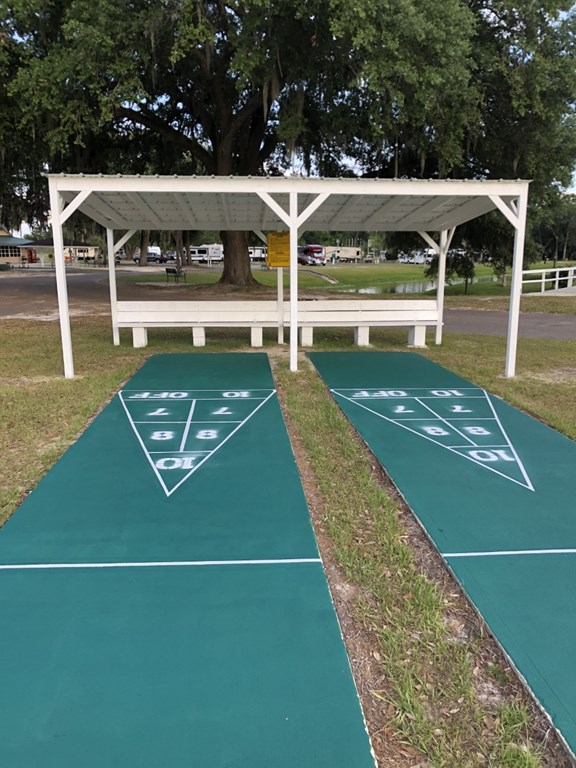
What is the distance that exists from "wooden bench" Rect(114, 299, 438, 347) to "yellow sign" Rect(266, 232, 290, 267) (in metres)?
0.86

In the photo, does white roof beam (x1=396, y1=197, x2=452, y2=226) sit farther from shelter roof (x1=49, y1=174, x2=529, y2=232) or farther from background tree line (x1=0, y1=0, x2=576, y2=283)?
background tree line (x1=0, y1=0, x2=576, y2=283)

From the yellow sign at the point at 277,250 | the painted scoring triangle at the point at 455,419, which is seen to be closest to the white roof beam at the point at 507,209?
the painted scoring triangle at the point at 455,419

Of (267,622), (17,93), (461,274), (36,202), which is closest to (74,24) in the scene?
(17,93)

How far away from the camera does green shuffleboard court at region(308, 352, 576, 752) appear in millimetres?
2668

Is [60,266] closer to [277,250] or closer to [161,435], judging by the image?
[161,435]

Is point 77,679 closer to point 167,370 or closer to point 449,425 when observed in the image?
point 449,425

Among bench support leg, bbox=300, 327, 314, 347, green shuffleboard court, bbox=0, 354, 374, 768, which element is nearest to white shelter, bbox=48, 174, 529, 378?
bench support leg, bbox=300, 327, 314, 347

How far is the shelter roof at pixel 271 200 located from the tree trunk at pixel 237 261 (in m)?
12.0

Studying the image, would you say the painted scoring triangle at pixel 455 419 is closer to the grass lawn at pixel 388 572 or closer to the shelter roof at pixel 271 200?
the grass lawn at pixel 388 572

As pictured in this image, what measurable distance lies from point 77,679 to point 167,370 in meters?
6.88

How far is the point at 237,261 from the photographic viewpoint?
79.0ft

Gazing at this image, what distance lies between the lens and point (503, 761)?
2.06 meters

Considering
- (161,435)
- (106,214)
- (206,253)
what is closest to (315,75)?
(106,214)

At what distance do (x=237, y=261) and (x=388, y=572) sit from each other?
72.1ft
